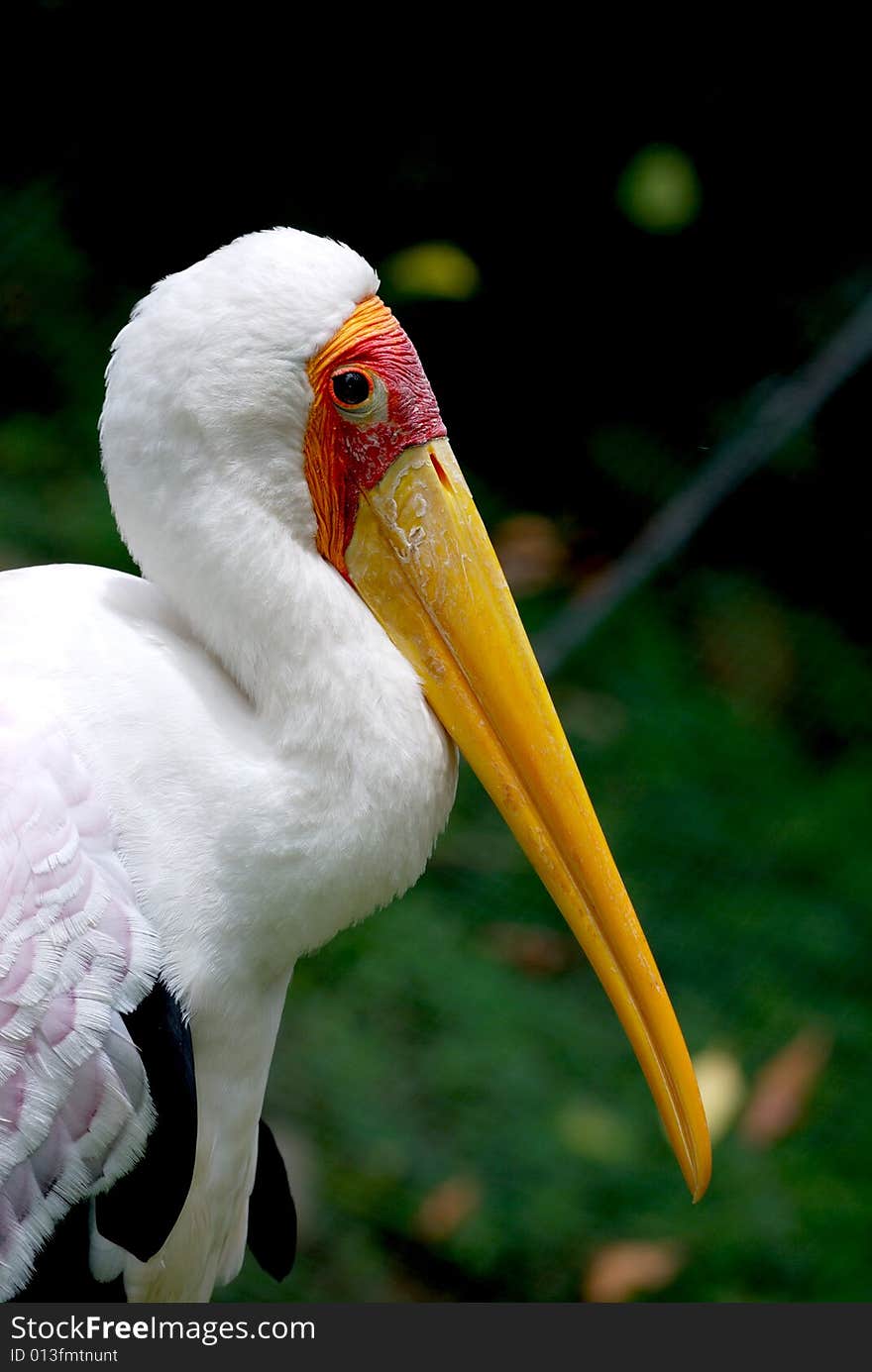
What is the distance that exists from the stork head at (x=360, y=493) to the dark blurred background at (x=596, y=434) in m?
1.31

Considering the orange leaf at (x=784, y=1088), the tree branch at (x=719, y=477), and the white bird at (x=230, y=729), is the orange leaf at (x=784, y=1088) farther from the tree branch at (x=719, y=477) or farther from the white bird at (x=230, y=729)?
the white bird at (x=230, y=729)

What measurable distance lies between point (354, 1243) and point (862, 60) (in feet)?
8.45

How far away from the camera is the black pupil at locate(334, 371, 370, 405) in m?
1.40

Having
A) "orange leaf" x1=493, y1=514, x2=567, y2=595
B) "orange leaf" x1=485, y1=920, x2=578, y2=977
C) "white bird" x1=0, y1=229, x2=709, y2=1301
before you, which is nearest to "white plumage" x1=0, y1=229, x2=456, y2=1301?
"white bird" x1=0, y1=229, x2=709, y2=1301

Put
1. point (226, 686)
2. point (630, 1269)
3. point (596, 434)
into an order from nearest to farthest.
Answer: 1. point (226, 686)
2. point (630, 1269)
3. point (596, 434)

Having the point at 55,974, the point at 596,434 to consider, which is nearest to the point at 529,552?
the point at 596,434

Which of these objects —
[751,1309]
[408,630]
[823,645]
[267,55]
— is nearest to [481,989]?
[751,1309]

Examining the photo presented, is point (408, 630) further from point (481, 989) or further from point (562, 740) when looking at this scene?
point (481, 989)

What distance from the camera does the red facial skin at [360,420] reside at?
1402mm

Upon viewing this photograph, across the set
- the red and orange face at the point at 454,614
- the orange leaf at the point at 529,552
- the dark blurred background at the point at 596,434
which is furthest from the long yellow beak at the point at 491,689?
the orange leaf at the point at 529,552

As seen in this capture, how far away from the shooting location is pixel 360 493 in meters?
1.44

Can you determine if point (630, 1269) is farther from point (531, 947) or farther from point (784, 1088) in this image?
point (531, 947)

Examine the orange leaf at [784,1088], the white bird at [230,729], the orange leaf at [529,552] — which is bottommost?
the orange leaf at [784,1088]

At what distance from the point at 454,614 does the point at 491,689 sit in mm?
71
